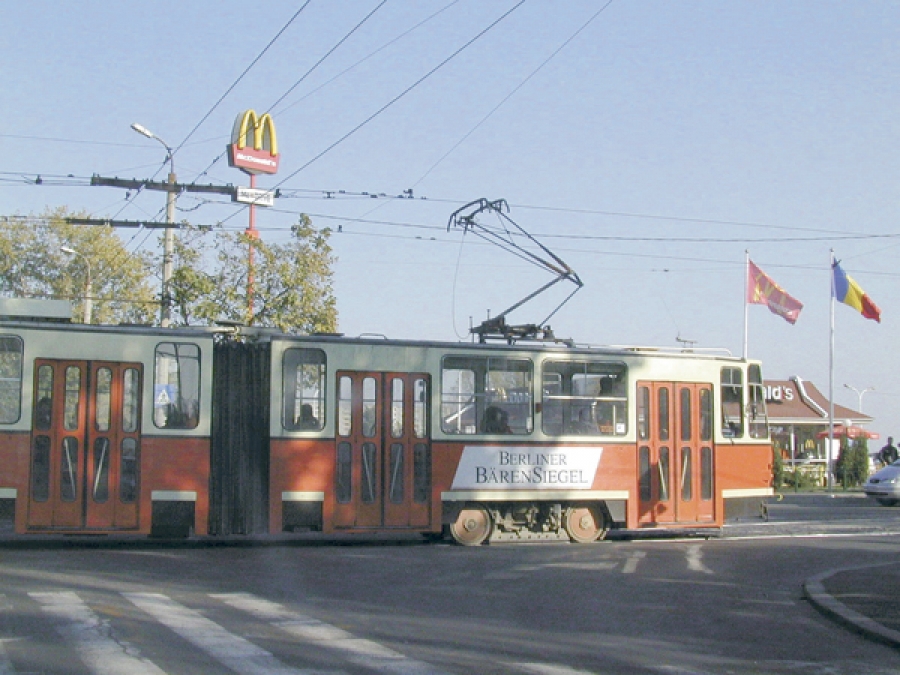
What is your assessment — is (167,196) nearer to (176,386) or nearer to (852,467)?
(176,386)

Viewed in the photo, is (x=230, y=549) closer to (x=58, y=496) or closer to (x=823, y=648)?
(x=58, y=496)

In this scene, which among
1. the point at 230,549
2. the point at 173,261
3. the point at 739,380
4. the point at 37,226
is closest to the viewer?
the point at 230,549

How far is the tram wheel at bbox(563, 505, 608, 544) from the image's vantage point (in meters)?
19.2

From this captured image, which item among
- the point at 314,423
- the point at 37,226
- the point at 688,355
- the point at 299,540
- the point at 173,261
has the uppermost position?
the point at 37,226

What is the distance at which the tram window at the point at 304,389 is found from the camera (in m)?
17.4

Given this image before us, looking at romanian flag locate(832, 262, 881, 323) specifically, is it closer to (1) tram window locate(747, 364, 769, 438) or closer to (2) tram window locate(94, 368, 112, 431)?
(1) tram window locate(747, 364, 769, 438)

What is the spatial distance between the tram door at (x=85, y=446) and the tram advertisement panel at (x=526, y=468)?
519 cm

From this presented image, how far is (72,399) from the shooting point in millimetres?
16406

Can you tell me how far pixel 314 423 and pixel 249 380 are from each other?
47.6 inches

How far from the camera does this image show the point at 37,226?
5716cm

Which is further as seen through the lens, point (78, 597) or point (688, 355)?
point (688, 355)

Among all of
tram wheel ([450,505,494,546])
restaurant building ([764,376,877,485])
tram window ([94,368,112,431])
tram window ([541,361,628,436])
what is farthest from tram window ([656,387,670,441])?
restaurant building ([764,376,877,485])

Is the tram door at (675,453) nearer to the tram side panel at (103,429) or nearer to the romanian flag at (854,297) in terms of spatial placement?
the tram side panel at (103,429)

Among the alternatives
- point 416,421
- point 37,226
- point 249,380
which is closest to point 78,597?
point 249,380
